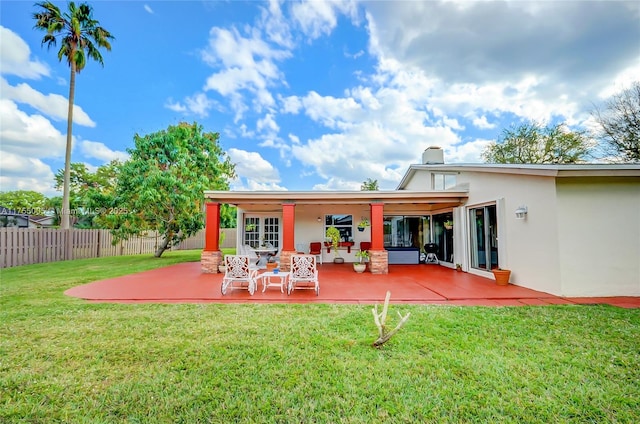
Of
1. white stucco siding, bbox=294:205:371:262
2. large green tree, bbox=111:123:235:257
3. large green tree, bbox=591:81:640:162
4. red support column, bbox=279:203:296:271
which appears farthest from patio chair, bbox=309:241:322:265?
large green tree, bbox=591:81:640:162

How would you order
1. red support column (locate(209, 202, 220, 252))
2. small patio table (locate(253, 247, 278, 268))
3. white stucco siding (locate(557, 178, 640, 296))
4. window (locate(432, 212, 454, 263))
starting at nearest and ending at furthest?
white stucco siding (locate(557, 178, 640, 296)) → red support column (locate(209, 202, 220, 252)) → window (locate(432, 212, 454, 263)) → small patio table (locate(253, 247, 278, 268))

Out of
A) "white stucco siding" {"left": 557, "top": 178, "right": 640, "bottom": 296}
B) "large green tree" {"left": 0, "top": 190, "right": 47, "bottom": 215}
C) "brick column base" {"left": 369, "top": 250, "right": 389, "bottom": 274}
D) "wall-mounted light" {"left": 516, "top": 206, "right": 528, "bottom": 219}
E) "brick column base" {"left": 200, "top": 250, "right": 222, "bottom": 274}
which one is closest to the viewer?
"white stucco siding" {"left": 557, "top": 178, "right": 640, "bottom": 296}

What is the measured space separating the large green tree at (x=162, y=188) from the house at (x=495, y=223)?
306 cm

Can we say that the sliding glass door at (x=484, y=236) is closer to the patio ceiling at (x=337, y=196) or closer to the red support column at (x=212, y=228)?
the patio ceiling at (x=337, y=196)

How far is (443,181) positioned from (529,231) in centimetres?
489

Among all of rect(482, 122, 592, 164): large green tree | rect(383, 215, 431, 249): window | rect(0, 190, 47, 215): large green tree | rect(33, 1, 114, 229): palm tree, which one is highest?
rect(33, 1, 114, 229): palm tree

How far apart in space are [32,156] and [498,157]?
3523cm

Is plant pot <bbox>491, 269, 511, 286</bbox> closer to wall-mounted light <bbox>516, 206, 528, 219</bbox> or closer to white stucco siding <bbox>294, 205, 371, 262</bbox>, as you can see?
wall-mounted light <bbox>516, 206, 528, 219</bbox>

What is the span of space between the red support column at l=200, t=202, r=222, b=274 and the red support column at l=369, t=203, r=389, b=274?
5.34 meters

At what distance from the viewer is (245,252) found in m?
11.7

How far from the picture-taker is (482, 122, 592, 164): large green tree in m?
18.6

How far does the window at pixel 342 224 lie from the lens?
14.1m

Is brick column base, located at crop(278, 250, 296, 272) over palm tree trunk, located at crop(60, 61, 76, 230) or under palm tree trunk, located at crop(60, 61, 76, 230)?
under

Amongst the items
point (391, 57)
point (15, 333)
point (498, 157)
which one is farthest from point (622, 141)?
point (15, 333)
